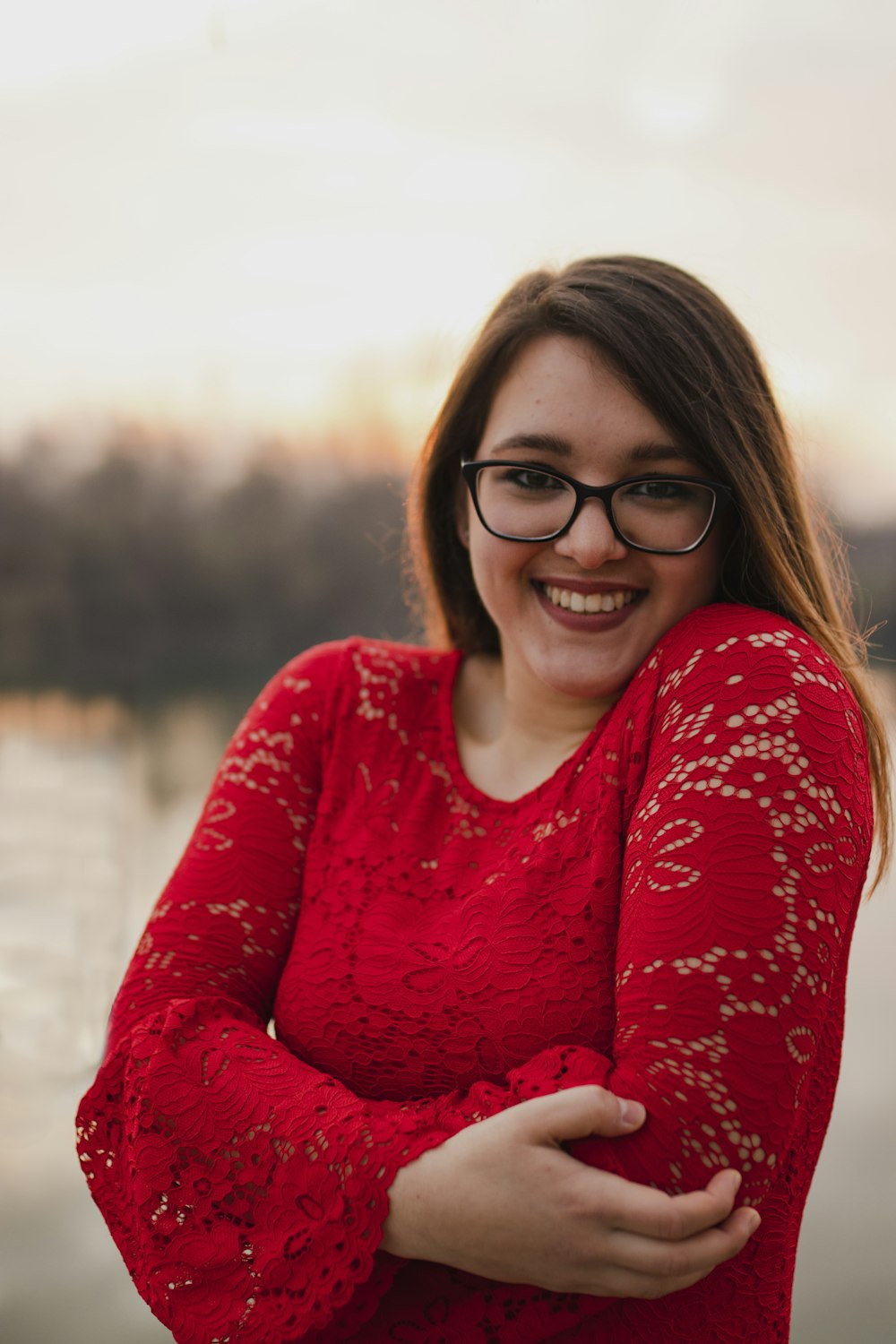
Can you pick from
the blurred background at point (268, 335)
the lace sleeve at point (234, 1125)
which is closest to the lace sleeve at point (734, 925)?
the lace sleeve at point (234, 1125)

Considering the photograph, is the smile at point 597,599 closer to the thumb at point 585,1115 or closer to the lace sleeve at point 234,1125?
the lace sleeve at point 234,1125

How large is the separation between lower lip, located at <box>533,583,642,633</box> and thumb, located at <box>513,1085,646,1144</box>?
1.71 feet

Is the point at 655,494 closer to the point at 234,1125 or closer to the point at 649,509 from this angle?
the point at 649,509

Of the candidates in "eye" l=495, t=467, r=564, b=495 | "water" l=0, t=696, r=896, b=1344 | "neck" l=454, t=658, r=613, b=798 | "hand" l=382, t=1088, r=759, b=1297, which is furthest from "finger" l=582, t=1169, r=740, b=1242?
"water" l=0, t=696, r=896, b=1344

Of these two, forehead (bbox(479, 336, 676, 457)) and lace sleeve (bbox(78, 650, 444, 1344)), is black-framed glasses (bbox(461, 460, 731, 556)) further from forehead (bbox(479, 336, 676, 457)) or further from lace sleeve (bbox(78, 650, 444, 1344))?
lace sleeve (bbox(78, 650, 444, 1344))

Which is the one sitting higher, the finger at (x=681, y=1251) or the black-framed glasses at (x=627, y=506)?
the black-framed glasses at (x=627, y=506)

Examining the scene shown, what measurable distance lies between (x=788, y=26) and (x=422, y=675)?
5.51ft

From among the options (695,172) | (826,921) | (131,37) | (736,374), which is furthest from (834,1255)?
(131,37)

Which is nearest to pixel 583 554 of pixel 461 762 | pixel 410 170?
pixel 461 762

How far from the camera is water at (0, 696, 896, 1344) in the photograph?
2.18 meters

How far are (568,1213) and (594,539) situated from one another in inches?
25.8

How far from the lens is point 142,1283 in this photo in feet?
3.45

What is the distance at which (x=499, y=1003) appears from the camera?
1022 millimetres

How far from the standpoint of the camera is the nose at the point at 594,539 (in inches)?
44.6
